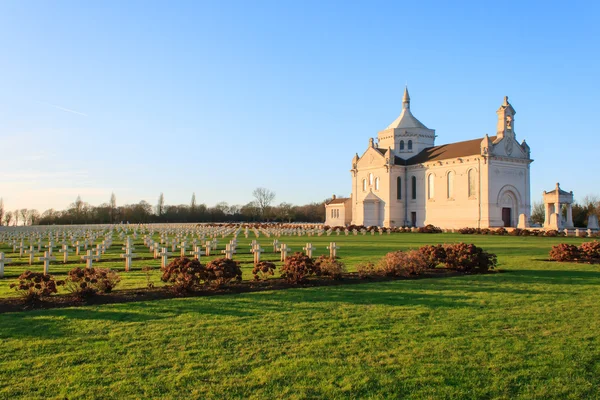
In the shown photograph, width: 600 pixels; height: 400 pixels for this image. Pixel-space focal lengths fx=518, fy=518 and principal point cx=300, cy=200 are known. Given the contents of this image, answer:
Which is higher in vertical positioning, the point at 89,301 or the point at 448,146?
the point at 448,146

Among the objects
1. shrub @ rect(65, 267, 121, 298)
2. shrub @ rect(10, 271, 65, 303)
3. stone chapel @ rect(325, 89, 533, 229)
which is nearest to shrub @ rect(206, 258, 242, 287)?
shrub @ rect(65, 267, 121, 298)

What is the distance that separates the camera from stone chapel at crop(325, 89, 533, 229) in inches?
2035

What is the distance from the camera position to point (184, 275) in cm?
977

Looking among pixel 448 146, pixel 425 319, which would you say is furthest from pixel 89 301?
pixel 448 146

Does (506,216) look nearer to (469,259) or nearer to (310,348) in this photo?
(469,259)

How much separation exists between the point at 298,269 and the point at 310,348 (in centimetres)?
499

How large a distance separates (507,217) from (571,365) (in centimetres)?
5091

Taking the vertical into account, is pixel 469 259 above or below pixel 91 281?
above

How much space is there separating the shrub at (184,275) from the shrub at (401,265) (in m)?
4.73

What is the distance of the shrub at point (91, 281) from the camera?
9.02 metres

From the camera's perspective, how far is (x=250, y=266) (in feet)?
50.5

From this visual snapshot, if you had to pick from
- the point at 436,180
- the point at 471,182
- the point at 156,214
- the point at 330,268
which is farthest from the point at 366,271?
the point at 156,214

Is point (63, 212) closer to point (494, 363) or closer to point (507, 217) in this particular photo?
point (507, 217)

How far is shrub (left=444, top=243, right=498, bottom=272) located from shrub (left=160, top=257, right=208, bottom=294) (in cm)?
715
